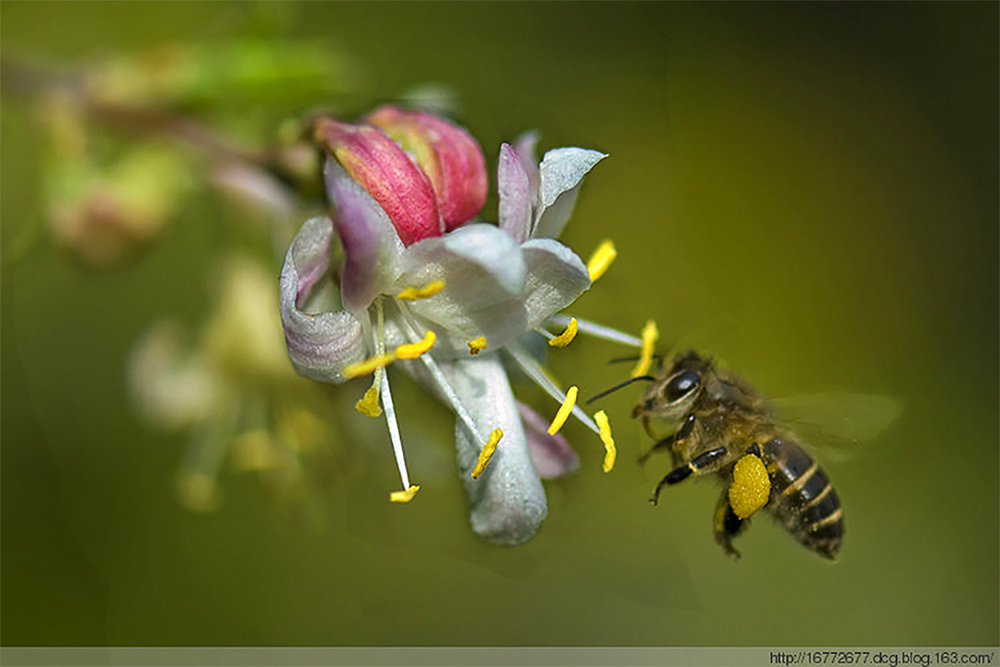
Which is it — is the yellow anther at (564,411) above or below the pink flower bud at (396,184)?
below

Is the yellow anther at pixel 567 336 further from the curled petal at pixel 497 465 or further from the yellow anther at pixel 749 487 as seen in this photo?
the yellow anther at pixel 749 487

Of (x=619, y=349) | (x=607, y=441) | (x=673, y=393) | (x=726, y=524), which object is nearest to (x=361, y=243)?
(x=607, y=441)

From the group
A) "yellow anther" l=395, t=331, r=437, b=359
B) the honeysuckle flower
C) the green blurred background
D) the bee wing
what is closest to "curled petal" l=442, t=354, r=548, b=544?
the honeysuckle flower

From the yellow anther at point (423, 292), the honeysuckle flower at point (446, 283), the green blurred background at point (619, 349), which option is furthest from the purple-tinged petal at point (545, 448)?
the yellow anther at point (423, 292)

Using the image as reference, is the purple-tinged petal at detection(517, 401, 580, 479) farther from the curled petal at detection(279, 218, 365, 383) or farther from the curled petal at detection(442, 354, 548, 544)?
the curled petal at detection(279, 218, 365, 383)

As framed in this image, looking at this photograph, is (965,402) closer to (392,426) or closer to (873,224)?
(873,224)

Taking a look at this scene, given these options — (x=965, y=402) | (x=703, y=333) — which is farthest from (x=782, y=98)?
(x=703, y=333)

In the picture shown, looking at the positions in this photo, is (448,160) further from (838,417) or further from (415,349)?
(838,417)
